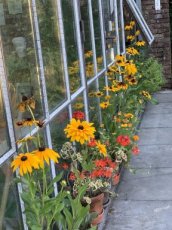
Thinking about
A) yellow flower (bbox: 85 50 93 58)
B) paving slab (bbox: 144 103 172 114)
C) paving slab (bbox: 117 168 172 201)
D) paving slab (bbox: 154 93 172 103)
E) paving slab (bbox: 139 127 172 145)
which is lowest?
paving slab (bbox: 117 168 172 201)

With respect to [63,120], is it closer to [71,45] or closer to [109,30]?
[71,45]

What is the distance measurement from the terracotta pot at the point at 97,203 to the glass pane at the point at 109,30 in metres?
2.11

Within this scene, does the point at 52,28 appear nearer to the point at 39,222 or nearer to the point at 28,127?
the point at 28,127

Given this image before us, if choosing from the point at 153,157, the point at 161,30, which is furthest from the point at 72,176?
the point at 161,30

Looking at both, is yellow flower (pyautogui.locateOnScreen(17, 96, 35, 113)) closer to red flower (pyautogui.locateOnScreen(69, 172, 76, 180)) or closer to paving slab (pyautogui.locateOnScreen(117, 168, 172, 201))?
red flower (pyautogui.locateOnScreen(69, 172, 76, 180))

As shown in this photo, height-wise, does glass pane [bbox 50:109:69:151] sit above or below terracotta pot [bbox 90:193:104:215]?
above

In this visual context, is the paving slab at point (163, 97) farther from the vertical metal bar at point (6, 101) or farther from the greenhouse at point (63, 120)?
the vertical metal bar at point (6, 101)

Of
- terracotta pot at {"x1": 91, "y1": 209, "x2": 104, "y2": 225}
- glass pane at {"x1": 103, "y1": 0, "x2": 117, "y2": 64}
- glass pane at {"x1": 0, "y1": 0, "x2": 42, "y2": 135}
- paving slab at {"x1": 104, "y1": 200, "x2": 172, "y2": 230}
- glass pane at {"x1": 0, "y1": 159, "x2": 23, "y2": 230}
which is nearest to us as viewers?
glass pane at {"x1": 0, "y1": 159, "x2": 23, "y2": 230}

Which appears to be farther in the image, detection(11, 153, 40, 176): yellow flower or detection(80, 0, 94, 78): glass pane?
detection(80, 0, 94, 78): glass pane

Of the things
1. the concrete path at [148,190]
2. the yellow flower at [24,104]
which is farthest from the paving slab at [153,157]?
the yellow flower at [24,104]

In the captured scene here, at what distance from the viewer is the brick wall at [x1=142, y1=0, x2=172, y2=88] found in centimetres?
746

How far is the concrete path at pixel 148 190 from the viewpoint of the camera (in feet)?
10.2

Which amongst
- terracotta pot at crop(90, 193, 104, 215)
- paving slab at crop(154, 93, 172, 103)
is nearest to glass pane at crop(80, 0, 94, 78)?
terracotta pot at crop(90, 193, 104, 215)

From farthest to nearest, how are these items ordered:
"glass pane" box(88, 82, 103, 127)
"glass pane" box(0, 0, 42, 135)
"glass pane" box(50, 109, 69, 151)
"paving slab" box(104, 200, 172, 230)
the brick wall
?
the brick wall, "glass pane" box(88, 82, 103, 127), "paving slab" box(104, 200, 172, 230), "glass pane" box(50, 109, 69, 151), "glass pane" box(0, 0, 42, 135)
